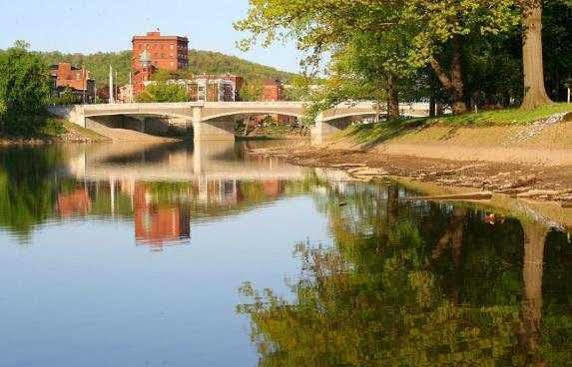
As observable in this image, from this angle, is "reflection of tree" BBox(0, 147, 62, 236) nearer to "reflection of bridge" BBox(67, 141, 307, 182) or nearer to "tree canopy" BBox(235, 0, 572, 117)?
"reflection of bridge" BBox(67, 141, 307, 182)

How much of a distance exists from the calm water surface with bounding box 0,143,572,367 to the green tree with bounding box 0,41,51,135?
102232mm

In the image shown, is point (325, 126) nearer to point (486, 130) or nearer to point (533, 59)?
point (486, 130)

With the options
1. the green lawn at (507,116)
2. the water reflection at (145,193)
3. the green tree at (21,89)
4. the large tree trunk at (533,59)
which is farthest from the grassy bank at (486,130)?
the green tree at (21,89)

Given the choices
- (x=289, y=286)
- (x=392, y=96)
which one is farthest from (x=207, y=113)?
(x=289, y=286)

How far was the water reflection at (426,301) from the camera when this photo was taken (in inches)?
501

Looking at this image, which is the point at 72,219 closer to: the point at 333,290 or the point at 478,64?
the point at 333,290

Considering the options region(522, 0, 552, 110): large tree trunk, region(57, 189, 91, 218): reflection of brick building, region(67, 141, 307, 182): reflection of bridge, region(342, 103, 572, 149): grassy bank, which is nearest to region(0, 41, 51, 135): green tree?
region(67, 141, 307, 182): reflection of bridge

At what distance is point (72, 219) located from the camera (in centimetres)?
3127

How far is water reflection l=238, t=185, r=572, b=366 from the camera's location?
12.7 metres

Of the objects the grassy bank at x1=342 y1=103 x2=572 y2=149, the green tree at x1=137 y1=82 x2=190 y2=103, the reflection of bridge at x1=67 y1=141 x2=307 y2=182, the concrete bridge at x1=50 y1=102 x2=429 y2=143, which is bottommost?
the reflection of bridge at x1=67 y1=141 x2=307 y2=182

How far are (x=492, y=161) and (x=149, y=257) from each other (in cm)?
2401

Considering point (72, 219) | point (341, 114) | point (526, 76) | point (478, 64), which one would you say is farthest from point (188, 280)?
point (341, 114)

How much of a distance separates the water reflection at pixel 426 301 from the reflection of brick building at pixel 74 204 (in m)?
12.9

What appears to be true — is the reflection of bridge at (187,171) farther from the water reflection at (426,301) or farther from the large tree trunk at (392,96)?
the water reflection at (426,301)
